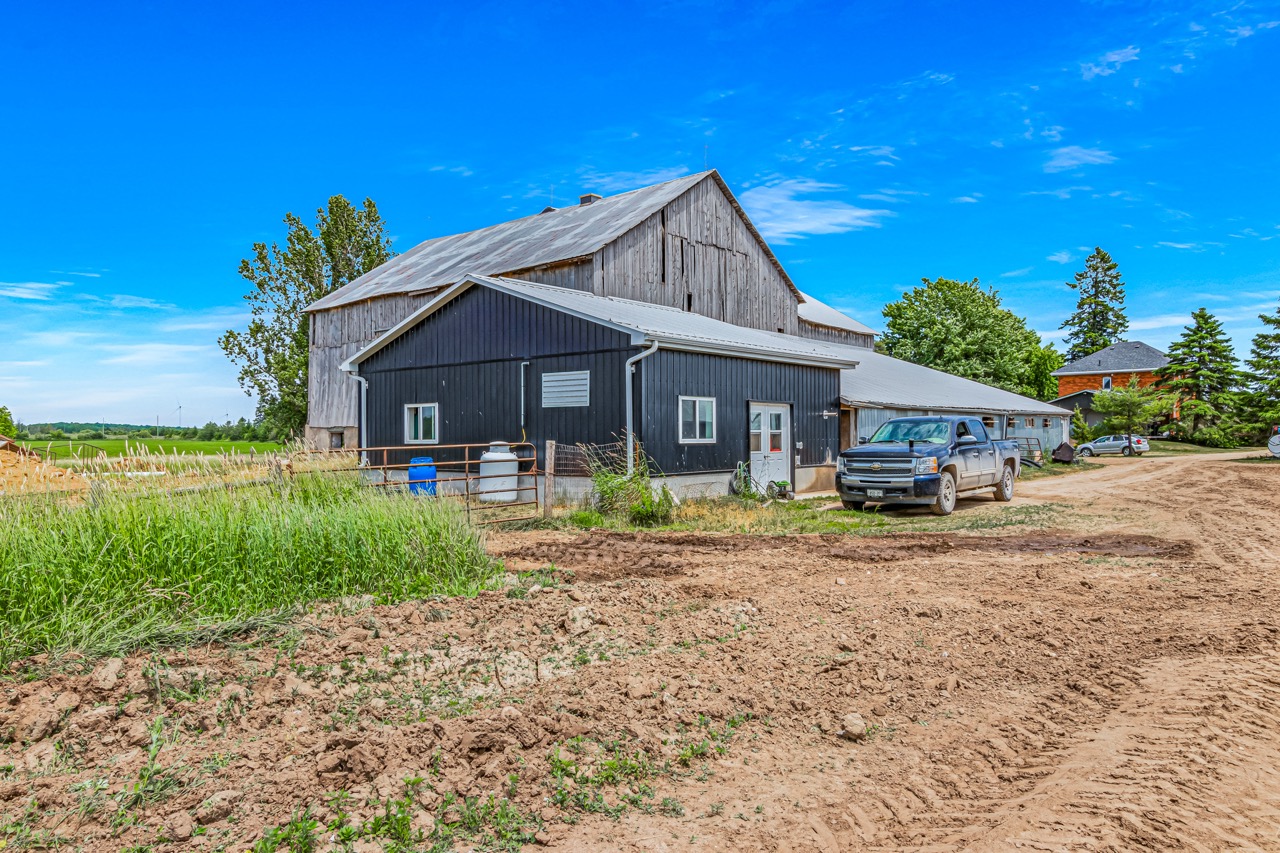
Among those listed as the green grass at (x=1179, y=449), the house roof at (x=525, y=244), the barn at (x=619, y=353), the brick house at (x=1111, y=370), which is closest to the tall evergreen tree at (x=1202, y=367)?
the green grass at (x=1179, y=449)

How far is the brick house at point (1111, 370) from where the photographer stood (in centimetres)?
6228

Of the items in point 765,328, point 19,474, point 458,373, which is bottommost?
point 19,474

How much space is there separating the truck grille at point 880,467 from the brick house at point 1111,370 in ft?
168

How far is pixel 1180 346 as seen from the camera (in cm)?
5119

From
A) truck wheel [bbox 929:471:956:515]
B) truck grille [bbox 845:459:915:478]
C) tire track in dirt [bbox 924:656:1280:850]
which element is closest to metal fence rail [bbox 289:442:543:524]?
truck grille [bbox 845:459:915:478]

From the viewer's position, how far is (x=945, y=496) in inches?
632

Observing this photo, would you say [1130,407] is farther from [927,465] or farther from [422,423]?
[422,423]

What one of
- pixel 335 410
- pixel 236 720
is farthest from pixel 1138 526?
pixel 335 410

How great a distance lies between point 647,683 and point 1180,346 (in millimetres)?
57330

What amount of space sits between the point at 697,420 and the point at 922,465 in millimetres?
4683

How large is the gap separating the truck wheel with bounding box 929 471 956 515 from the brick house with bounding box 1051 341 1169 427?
1986 inches

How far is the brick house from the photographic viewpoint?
2452 inches

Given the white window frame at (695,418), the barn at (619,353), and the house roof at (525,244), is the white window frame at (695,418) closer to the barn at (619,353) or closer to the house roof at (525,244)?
the barn at (619,353)

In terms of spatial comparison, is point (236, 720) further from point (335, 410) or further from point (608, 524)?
point (335, 410)
